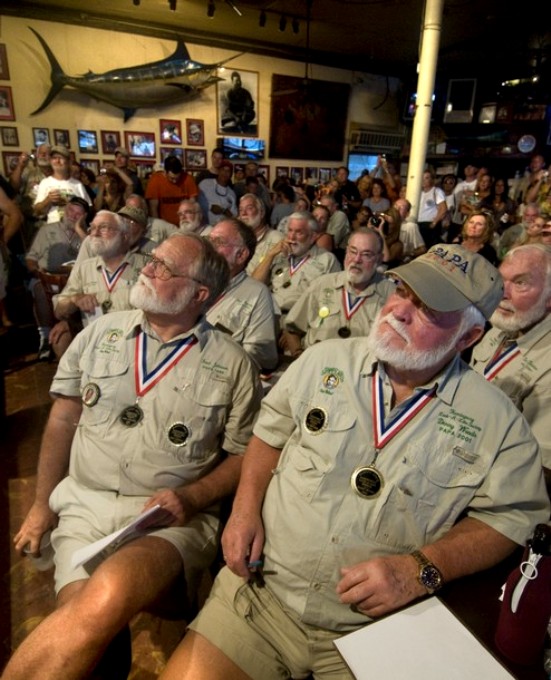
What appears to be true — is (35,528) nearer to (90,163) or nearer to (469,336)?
(469,336)

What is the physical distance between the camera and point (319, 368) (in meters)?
1.60

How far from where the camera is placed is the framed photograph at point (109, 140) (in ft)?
30.5

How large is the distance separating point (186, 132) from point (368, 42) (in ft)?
16.2

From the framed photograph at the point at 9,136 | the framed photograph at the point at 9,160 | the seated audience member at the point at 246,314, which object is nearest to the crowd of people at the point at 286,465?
the seated audience member at the point at 246,314

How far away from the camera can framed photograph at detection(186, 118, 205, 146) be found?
400 inches

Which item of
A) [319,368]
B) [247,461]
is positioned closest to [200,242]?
[319,368]

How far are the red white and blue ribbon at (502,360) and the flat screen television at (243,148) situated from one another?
9.82 metres

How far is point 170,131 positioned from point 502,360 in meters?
9.89

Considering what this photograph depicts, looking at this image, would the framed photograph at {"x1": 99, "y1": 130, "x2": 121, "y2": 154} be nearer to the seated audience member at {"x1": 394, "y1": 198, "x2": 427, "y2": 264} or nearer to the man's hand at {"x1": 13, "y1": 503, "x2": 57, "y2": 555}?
the seated audience member at {"x1": 394, "y1": 198, "x2": 427, "y2": 264}

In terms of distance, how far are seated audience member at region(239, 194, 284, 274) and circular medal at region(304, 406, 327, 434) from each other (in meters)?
3.47

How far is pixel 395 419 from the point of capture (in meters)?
1.45

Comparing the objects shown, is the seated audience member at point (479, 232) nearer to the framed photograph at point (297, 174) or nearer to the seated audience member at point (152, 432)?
the seated audience member at point (152, 432)

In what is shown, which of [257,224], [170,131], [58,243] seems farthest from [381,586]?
[170,131]

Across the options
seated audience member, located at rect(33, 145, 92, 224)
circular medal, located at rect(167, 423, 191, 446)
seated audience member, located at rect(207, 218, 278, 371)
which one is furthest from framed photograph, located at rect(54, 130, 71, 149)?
circular medal, located at rect(167, 423, 191, 446)
